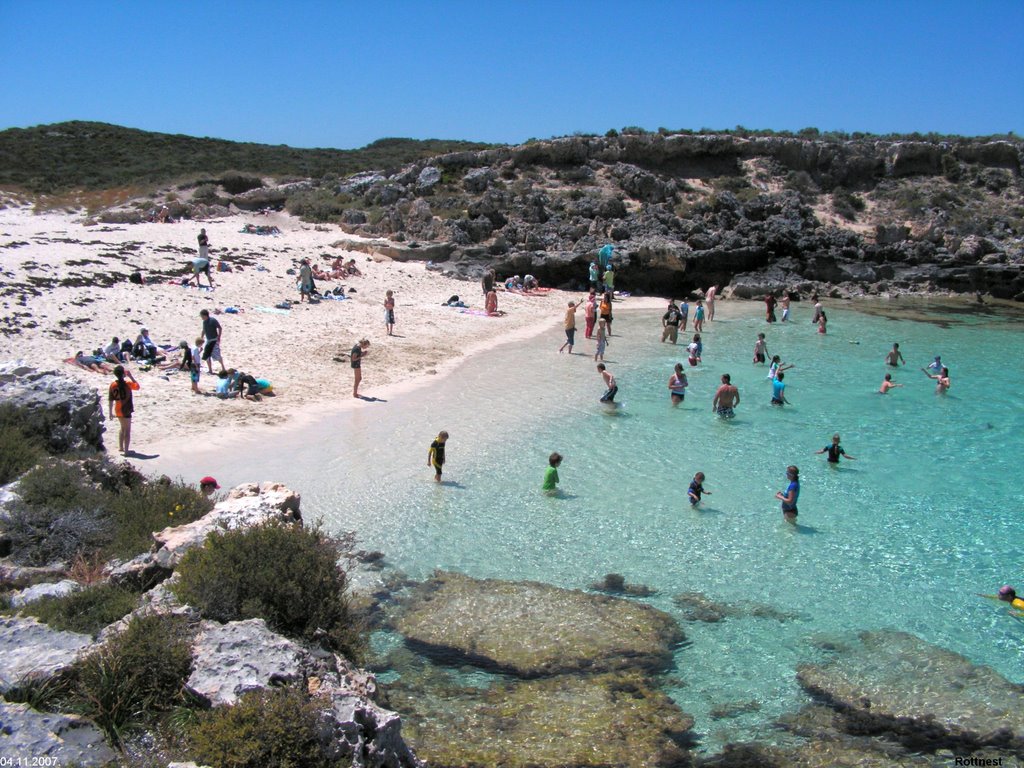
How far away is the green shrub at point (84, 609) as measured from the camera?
5.39 meters

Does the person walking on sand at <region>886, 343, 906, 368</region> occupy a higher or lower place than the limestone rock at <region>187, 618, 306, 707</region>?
higher

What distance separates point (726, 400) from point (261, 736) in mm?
14018

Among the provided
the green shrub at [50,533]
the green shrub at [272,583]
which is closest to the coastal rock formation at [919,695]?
the green shrub at [272,583]

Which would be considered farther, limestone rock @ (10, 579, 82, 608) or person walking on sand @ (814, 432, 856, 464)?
person walking on sand @ (814, 432, 856, 464)

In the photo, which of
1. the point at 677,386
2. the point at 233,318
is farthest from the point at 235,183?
the point at 677,386

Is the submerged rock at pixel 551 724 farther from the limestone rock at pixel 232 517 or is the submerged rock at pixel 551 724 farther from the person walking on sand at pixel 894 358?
the person walking on sand at pixel 894 358

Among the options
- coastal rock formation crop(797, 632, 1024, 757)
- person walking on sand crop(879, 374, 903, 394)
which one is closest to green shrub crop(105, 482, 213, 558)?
coastal rock formation crop(797, 632, 1024, 757)

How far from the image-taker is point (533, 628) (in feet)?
27.6

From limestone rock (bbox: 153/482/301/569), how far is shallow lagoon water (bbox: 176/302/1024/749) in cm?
258

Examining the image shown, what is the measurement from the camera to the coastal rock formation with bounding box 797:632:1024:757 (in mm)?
6922

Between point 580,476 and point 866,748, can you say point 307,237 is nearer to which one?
point 580,476

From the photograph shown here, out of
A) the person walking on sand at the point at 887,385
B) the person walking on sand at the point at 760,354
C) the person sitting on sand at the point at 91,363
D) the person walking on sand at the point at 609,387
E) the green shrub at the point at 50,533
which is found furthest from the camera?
the person walking on sand at the point at 760,354

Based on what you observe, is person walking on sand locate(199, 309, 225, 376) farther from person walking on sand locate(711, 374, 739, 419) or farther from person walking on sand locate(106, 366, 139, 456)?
person walking on sand locate(711, 374, 739, 419)

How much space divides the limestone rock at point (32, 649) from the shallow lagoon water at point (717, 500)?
4910mm
